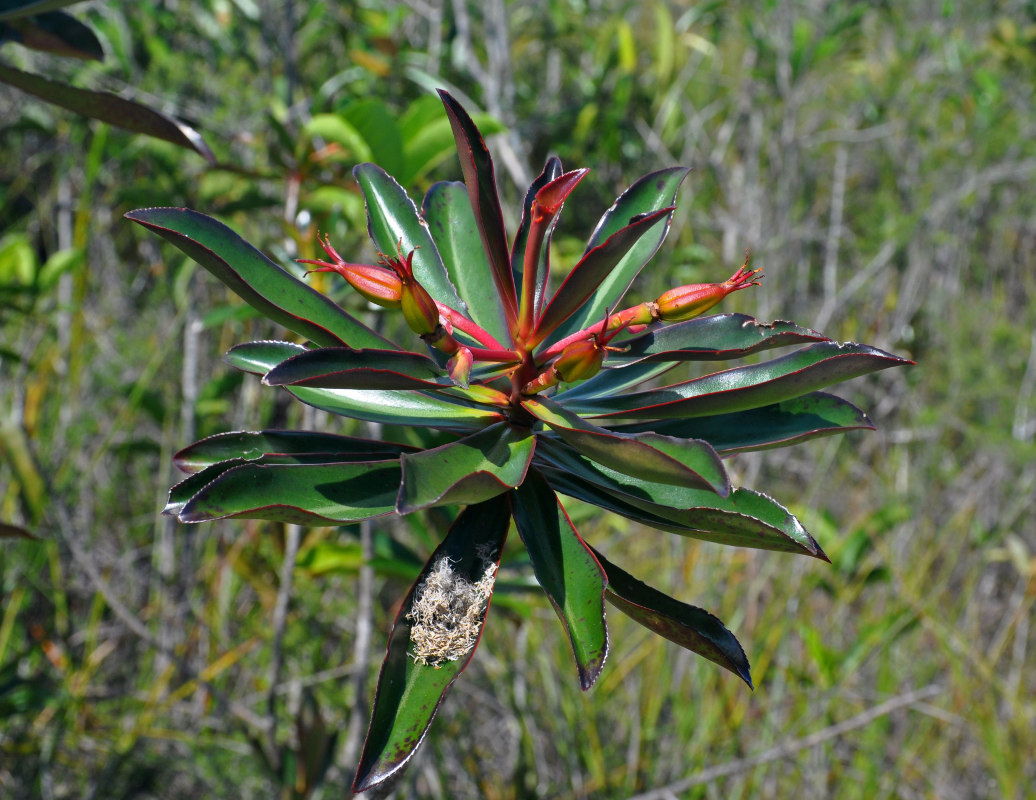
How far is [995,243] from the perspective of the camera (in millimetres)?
5230

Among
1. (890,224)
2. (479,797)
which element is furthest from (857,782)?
(890,224)

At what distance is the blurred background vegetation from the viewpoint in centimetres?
211

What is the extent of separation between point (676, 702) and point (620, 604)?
1.77 metres

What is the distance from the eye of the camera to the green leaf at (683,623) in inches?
28.3

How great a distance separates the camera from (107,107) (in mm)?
992

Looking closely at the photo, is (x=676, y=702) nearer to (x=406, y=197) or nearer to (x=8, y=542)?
(x=406, y=197)

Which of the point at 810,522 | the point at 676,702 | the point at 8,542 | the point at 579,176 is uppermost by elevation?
the point at 579,176

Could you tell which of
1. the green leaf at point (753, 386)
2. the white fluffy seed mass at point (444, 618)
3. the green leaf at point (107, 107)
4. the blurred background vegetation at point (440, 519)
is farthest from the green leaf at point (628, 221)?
the blurred background vegetation at point (440, 519)

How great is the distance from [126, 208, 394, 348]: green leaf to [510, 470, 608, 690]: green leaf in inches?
9.9

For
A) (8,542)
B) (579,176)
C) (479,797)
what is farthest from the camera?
(8,542)

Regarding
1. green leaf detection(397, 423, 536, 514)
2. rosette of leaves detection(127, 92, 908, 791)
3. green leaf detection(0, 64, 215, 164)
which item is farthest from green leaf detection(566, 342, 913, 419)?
green leaf detection(0, 64, 215, 164)

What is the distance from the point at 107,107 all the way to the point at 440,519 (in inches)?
34.3

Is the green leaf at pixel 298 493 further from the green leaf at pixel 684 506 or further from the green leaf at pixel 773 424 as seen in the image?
the green leaf at pixel 773 424

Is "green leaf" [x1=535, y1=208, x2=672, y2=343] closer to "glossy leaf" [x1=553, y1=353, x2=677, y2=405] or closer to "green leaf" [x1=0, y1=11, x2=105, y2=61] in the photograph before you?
"glossy leaf" [x1=553, y1=353, x2=677, y2=405]
